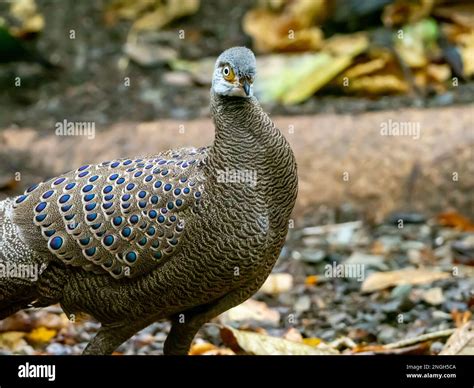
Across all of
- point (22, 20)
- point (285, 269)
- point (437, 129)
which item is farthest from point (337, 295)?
point (22, 20)

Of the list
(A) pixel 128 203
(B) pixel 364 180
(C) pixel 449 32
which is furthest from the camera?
(C) pixel 449 32

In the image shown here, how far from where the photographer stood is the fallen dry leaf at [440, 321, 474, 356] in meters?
5.07

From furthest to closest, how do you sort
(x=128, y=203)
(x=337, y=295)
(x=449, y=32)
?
Result: (x=449, y=32)
(x=337, y=295)
(x=128, y=203)

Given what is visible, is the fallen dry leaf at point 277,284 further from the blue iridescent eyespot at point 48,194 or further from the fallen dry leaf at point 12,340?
the blue iridescent eyespot at point 48,194

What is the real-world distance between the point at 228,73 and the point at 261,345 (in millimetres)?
1635

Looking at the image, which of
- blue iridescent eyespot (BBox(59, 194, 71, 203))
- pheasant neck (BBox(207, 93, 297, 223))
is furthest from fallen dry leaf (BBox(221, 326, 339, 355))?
blue iridescent eyespot (BBox(59, 194, 71, 203))

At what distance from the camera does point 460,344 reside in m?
5.14

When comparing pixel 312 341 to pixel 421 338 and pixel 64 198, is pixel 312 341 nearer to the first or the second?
pixel 421 338

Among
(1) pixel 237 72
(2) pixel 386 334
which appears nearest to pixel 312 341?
(2) pixel 386 334

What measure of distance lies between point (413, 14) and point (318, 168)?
8.19 ft

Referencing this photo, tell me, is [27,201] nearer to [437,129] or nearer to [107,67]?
[437,129]

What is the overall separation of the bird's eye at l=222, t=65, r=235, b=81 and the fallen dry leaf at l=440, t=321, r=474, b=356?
74.4 inches

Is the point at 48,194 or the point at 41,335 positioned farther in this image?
the point at 41,335

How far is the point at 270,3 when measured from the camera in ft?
31.7
